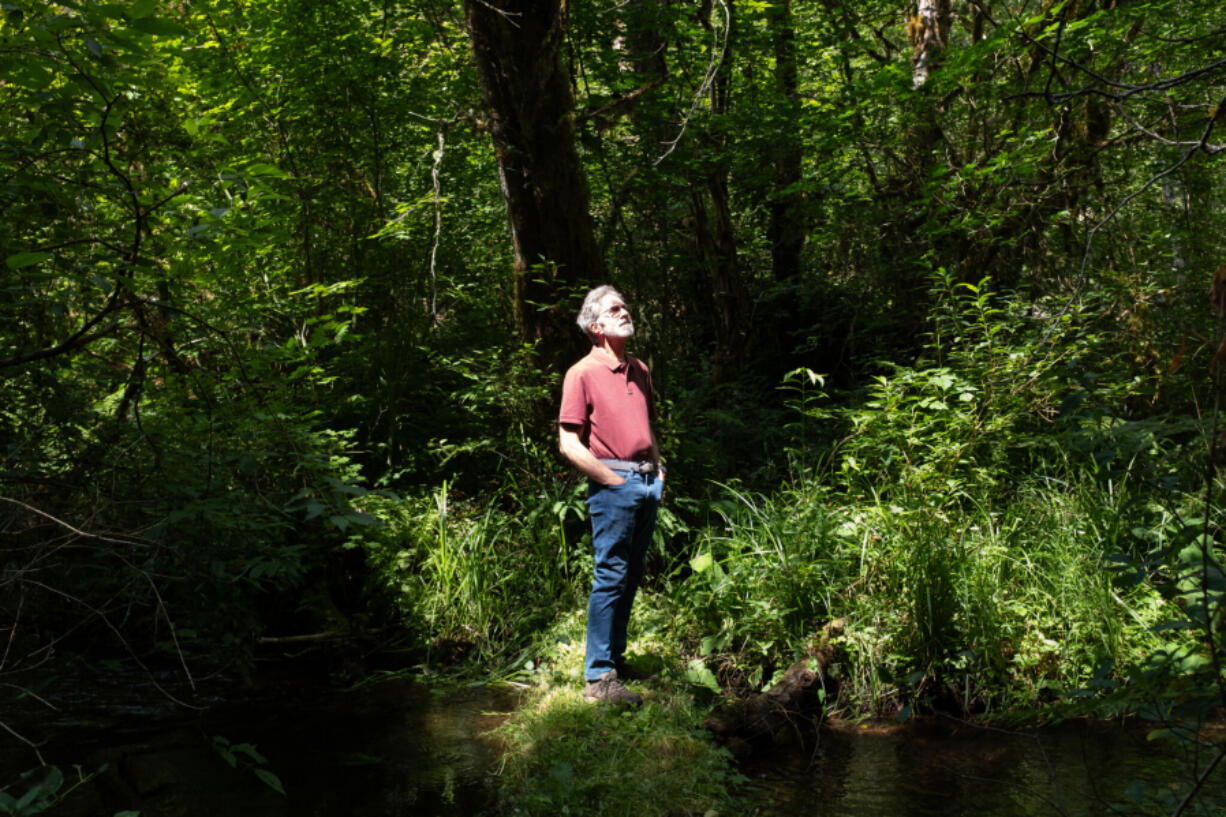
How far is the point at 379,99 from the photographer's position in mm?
7961

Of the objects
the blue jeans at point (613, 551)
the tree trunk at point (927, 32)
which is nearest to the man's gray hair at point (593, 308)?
the blue jeans at point (613, 551)

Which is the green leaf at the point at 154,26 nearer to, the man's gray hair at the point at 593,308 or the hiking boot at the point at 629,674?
the man's gray hair at the point at 593,308

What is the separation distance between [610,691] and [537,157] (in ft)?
12.4

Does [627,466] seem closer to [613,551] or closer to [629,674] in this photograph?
[613,551]

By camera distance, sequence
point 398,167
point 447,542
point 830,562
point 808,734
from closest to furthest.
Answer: point 808,734
point 830,562
point 447,542
point 398,167

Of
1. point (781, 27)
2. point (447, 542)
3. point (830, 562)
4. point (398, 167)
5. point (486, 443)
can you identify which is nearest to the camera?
point (830, 562)

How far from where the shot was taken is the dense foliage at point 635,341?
3201 mm

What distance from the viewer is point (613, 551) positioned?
14.0 ft

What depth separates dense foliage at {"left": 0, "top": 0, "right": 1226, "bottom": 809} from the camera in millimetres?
3201

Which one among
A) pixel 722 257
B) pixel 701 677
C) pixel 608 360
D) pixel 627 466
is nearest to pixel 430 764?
pixel 701 677

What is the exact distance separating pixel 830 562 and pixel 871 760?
129cm

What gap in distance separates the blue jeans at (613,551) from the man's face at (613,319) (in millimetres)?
757

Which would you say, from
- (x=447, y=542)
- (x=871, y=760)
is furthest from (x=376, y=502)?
(x=871, y=760)

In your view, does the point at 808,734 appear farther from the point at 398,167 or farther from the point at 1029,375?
the point at 398,167
